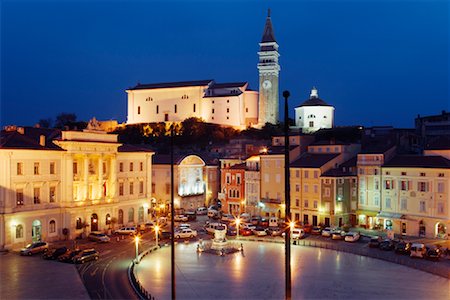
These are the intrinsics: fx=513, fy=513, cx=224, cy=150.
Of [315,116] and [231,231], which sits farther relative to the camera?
[315,116]

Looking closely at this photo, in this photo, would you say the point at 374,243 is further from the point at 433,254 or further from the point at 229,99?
the point at 229,99

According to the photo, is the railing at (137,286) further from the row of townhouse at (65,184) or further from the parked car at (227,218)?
the parked car at (227,218)

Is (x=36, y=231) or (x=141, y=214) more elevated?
(x=141, y=214)

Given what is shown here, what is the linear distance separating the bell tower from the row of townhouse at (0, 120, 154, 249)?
56.7 meters

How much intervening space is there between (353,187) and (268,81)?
60.9 meters

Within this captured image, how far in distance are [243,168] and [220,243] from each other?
24287 mm

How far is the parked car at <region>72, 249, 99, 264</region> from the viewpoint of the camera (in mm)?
37625

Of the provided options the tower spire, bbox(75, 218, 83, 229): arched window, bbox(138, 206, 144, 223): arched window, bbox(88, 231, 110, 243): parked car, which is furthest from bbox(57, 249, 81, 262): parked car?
the tower spire

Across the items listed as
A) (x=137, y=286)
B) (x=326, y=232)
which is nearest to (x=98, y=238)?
(x=137, y=286)

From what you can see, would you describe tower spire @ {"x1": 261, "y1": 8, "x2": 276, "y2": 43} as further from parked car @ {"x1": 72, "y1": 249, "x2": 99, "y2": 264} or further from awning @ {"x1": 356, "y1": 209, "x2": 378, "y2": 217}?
parked car @ {"x1": 72, "y1": 249, "x2": 99, "y2": 264}

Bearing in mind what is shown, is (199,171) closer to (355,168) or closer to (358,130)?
(355,168)

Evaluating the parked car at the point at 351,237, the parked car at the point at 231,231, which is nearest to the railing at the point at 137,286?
the parked car at the point at 231,231

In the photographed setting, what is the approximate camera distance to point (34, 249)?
41.0m

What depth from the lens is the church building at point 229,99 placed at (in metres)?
113
